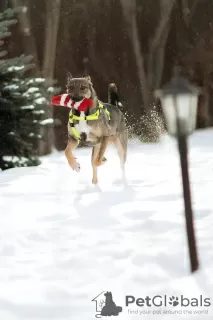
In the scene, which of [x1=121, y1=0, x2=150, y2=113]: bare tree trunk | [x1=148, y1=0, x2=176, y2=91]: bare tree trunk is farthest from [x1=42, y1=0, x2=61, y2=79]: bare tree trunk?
[x1=148, y1=0, x2=176, y2=91]: bare tree trunk

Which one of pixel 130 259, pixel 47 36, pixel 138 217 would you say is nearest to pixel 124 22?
pixel 47 36

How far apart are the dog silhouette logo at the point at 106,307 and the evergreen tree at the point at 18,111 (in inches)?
316

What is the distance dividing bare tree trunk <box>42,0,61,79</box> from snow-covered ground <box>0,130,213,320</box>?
905 cm

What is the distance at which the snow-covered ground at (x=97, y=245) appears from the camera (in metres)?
5.09

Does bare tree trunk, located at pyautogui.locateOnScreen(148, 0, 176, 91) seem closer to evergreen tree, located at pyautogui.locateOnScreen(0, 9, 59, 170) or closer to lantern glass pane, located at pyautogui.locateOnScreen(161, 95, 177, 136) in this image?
evergreen tree, located at pyautogui.locateOnScreen(0, 9, 59, 170)

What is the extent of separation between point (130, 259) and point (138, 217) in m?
1.63

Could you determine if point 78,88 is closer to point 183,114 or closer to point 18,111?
point 183,114

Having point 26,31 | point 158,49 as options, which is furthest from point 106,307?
point 158,49

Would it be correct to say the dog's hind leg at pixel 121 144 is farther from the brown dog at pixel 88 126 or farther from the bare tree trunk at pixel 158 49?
the bare tree trunk at pixel 158 49

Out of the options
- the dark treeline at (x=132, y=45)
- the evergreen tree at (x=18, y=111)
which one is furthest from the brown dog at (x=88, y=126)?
the dark treeline at (x=132, y=45)

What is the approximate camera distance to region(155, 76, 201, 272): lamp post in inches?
211

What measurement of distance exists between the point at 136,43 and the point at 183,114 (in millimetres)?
18019

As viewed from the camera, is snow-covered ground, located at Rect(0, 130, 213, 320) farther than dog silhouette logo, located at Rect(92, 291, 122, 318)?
Yes

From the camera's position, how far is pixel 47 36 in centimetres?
1992
